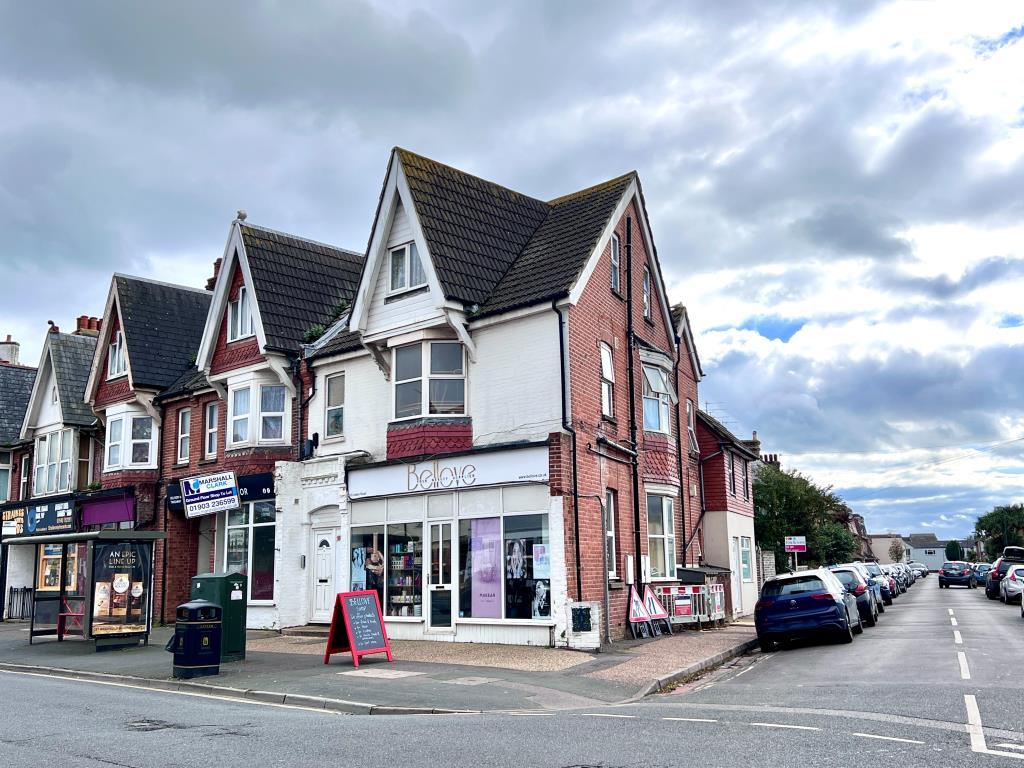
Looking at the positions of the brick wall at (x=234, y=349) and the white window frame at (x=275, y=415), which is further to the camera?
the brick wall at (x=234, y=349)

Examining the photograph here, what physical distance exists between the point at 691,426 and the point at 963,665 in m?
16.2

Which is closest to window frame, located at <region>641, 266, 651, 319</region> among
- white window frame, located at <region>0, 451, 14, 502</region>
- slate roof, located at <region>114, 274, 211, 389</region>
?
slate roof, located at <region>114, 274, 211, 389</region>

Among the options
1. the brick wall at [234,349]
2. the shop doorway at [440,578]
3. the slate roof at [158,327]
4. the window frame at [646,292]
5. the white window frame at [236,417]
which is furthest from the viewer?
the slate roof at [158,327]

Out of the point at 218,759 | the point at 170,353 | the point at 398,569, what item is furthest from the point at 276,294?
the point at 218,759

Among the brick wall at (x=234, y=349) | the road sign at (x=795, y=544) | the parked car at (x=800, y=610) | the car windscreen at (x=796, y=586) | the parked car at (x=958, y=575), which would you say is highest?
the brick wall at (x=234, y=349)

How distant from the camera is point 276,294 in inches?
1022

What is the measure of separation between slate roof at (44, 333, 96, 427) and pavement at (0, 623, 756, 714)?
531 inches

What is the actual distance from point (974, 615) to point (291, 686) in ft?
73.4

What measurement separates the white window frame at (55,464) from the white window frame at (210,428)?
330 inches

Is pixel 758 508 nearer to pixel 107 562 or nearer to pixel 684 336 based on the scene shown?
pixel 684 336

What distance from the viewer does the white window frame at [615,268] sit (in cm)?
2262

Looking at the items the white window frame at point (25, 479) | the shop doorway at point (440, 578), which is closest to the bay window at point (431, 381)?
the shop doorway at point (440, 578)

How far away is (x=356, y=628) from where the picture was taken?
1619 cm

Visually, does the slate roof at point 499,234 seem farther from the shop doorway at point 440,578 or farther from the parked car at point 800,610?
the parked car at point 800,610
